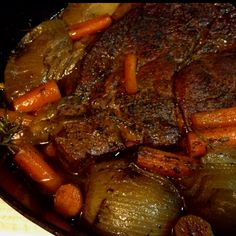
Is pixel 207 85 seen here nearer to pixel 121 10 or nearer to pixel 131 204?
pixel 131 204

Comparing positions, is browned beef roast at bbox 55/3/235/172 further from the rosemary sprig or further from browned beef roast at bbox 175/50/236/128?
the rosemary sprig

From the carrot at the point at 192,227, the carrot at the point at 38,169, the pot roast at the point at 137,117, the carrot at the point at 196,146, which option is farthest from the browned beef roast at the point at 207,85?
the carrot at the point at 38,169

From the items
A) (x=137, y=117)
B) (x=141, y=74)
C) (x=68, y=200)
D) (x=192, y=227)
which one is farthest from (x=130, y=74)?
(x=192, y=227)

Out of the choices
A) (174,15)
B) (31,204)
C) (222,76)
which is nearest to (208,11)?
(174,15)

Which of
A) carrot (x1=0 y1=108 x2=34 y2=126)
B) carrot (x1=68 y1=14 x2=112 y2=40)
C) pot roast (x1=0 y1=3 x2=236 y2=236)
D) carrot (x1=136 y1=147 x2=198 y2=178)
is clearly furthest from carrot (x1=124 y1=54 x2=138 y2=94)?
carrot (x1=0 y1=108 x2=34 y2=126)

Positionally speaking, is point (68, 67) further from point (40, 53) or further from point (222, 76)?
point (222, 76)
